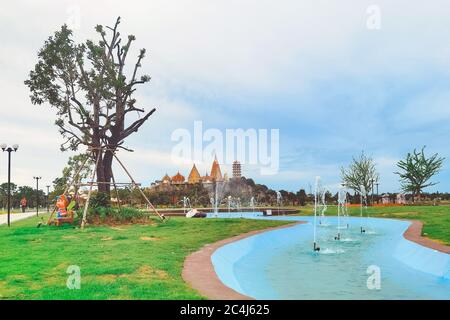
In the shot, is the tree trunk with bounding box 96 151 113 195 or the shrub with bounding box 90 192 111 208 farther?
the tree trunk with bounding box 96 151 113 195

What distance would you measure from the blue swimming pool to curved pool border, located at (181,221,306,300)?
1.09 ft

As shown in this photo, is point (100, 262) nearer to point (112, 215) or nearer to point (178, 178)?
point (112, 215)

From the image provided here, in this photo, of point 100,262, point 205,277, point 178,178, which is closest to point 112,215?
point 100,262

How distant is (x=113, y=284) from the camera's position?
8.16 meters

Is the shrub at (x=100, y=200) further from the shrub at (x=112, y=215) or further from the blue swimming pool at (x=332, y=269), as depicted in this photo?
the blue swimming pool at (x=332, y=269)

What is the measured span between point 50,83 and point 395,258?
20.4 m

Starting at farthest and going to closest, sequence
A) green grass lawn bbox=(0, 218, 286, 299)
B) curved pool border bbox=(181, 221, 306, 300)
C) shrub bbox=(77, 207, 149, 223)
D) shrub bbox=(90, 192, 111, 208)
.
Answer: shrub bbox=(90, 192, 111, 208), shrub bbox=(77, 207, 149, 223), green grass lawn bbox=(0, 218, 286, 299), curved pool border bbox=(181, 221, 306, 300)

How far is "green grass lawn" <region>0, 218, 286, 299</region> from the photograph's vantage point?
7.67 metres

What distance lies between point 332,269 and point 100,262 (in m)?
6.12

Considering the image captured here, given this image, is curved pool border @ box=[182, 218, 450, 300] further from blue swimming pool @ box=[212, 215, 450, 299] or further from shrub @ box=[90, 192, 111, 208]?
shrub @ box=[90, 192, 111, 208]

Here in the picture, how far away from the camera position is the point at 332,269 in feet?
37.9

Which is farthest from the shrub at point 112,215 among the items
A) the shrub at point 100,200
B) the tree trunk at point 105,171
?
the tree trunk at point 105,171

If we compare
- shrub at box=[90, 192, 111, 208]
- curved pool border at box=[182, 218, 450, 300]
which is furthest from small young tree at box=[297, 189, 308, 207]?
curved pool border at box=[182, 218, 450, 300]
